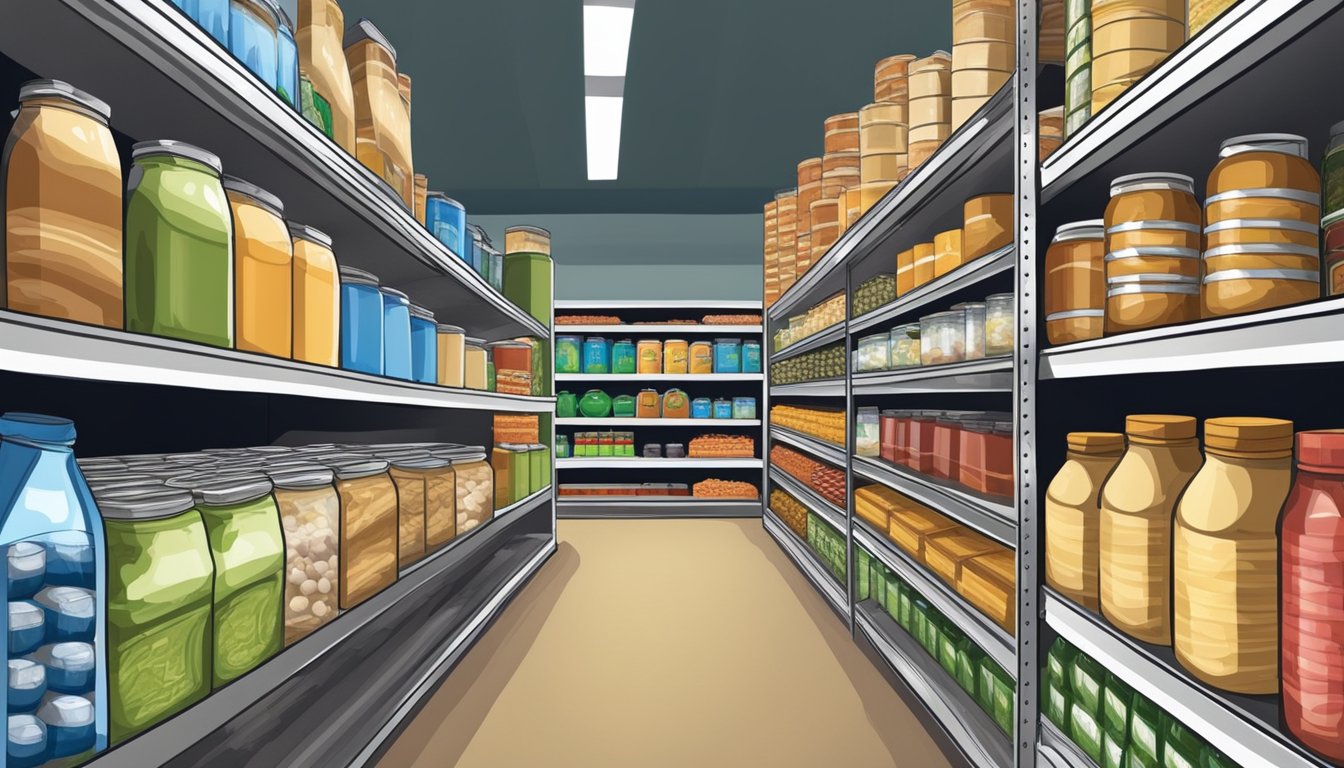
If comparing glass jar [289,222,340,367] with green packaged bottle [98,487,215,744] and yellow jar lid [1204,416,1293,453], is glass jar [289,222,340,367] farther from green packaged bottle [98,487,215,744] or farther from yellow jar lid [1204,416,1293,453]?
yellow jar lid [1204,416,1293,453]

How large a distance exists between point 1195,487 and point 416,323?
85.4 inches

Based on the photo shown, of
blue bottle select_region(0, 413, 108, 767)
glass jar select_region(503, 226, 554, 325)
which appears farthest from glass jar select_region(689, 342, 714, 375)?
blue bottle select_region(0, 413, 108, 767)

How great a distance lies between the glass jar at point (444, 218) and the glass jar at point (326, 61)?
778 millimetres

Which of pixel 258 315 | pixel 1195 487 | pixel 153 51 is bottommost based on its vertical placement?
pixel 1195 487

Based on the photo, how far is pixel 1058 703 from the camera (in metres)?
1.39

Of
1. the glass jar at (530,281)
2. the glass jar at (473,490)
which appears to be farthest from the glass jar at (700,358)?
the glass jar at (473,490)

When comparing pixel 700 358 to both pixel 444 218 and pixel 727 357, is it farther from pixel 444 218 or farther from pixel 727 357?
pixel 444 218

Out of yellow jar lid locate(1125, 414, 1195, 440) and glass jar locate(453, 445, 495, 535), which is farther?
glass jar locate(453, 445, 495, 535)

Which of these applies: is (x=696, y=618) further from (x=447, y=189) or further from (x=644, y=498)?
(x=447, y=189)

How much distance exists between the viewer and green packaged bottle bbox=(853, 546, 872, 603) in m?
A: 2.73

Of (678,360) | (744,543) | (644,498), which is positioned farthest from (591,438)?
(744,543)

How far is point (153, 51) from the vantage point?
3.19ft

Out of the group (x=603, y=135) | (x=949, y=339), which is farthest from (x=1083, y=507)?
(x=603, y=135)

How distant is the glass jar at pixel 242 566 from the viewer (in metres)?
1.08
